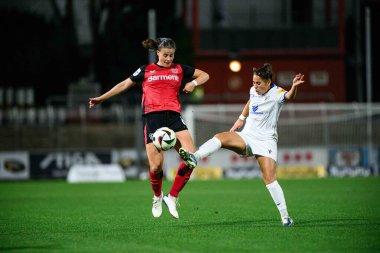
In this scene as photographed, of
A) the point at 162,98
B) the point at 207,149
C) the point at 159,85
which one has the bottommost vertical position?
the point at 207,149

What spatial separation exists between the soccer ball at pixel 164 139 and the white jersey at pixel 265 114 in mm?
948

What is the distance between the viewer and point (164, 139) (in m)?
11.6

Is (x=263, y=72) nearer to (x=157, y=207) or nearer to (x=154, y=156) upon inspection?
(x=154, y=156)

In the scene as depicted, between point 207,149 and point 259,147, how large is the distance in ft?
2.42

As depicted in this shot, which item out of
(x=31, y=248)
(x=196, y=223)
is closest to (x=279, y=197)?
(x=196, y=223)

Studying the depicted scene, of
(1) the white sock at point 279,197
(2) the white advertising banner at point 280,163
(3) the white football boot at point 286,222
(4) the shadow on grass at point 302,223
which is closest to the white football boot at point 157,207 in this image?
(4) the shadow on grass at point 302,223

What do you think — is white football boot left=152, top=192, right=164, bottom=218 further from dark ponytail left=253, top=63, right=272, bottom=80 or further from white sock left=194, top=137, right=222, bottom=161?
dark ponytail left=253, top=63, right=272, bottom=80

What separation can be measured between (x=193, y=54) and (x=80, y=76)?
5695 millimetres

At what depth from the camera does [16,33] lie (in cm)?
4409

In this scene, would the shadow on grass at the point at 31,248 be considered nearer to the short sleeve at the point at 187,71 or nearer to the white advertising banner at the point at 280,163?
the short sleeve at the point at 187,71

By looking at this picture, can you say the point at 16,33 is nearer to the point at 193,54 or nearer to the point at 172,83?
the point at 193,54

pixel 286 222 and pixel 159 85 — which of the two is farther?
pixel 159 85

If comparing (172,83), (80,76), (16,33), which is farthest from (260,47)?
(172,83)

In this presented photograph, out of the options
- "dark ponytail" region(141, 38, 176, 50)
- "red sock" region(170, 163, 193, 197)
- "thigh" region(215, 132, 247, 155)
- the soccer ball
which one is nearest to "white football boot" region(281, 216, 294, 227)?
"thigh" region(215, 132, 247, 155)
